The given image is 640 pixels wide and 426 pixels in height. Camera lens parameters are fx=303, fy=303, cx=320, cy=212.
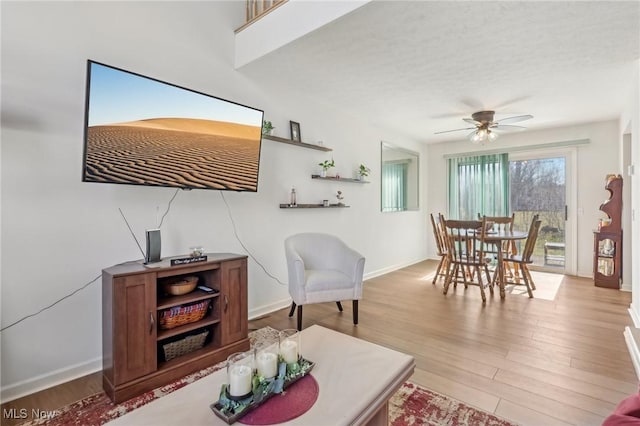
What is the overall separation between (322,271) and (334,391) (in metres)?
1.78

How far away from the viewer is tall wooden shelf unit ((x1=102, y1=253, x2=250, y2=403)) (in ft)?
5.52

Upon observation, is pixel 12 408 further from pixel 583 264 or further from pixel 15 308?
pixel 583 264

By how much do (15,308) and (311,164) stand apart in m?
2.71

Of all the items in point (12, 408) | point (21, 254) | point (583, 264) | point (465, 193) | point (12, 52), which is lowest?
point (12, 408)

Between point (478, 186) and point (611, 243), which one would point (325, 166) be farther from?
point (611, 243)

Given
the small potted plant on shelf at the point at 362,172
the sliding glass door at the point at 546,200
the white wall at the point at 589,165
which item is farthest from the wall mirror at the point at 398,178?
the white wall at the point at 589,165

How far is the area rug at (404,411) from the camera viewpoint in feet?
5.01

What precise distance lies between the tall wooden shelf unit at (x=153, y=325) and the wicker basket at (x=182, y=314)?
0.03 m

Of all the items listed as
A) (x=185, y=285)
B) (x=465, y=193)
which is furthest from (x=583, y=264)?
(x=185, y=285)

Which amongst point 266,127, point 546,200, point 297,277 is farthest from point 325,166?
point 546,200

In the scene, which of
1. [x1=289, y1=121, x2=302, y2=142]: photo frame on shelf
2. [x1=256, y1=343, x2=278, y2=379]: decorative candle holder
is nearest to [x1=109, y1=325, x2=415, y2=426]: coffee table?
[x1=256, y1=343, x2=278, y2=379]: decorative candle holder

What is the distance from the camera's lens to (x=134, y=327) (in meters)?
1.73

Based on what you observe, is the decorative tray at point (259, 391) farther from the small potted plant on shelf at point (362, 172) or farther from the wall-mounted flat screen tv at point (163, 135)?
the small potted plant on shelf at point (362, 172)

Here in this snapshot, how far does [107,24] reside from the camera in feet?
6.76
